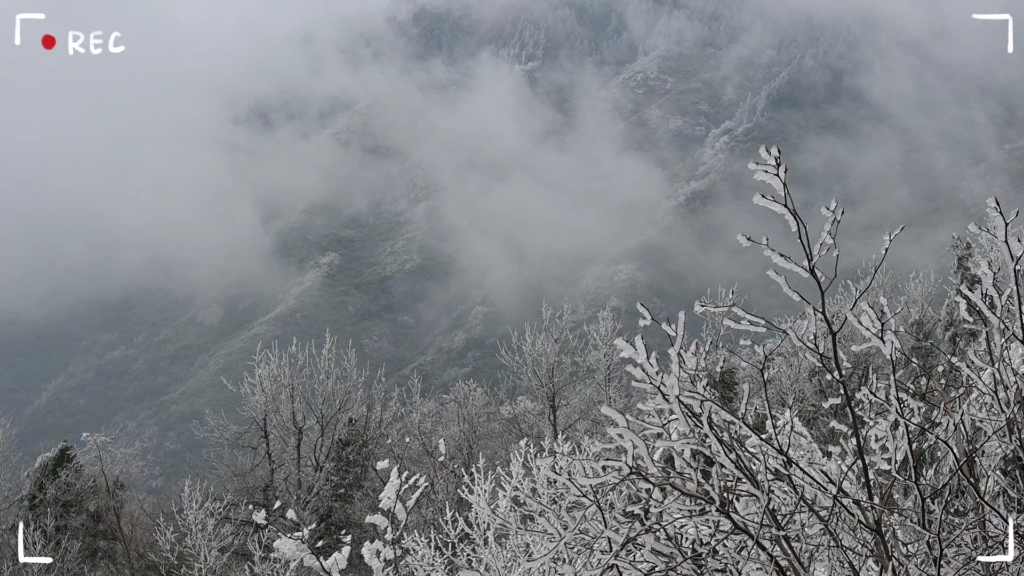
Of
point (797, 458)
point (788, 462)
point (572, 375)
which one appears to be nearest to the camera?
point (788, 462)

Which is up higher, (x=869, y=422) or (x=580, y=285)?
(x=580, y=285)

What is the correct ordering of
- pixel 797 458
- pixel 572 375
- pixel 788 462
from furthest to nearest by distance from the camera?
pixel 572 375 < pixel 797 458 < pixel 788 462

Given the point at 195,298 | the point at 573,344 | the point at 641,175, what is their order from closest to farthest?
the point at 573,344 < the point at 195,298 < the point at 641,175

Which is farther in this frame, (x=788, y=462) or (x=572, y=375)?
(x=572, y=375)

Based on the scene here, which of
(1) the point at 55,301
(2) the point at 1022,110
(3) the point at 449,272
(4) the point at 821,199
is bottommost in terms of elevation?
(1) the point at 55,301

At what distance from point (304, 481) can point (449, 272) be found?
5728 inches

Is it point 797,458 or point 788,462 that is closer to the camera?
point 788,462

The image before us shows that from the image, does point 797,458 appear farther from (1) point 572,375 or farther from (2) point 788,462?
(1) point 572,375

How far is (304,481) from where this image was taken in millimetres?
18516

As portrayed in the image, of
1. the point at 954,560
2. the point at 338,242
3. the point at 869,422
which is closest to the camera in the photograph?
the point at 954,560

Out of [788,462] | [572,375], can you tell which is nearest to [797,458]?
[788,462]

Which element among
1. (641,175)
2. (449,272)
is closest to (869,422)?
(449,272)

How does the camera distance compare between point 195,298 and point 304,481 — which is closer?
point 304,481

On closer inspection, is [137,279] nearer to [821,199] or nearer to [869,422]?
[821,199]
